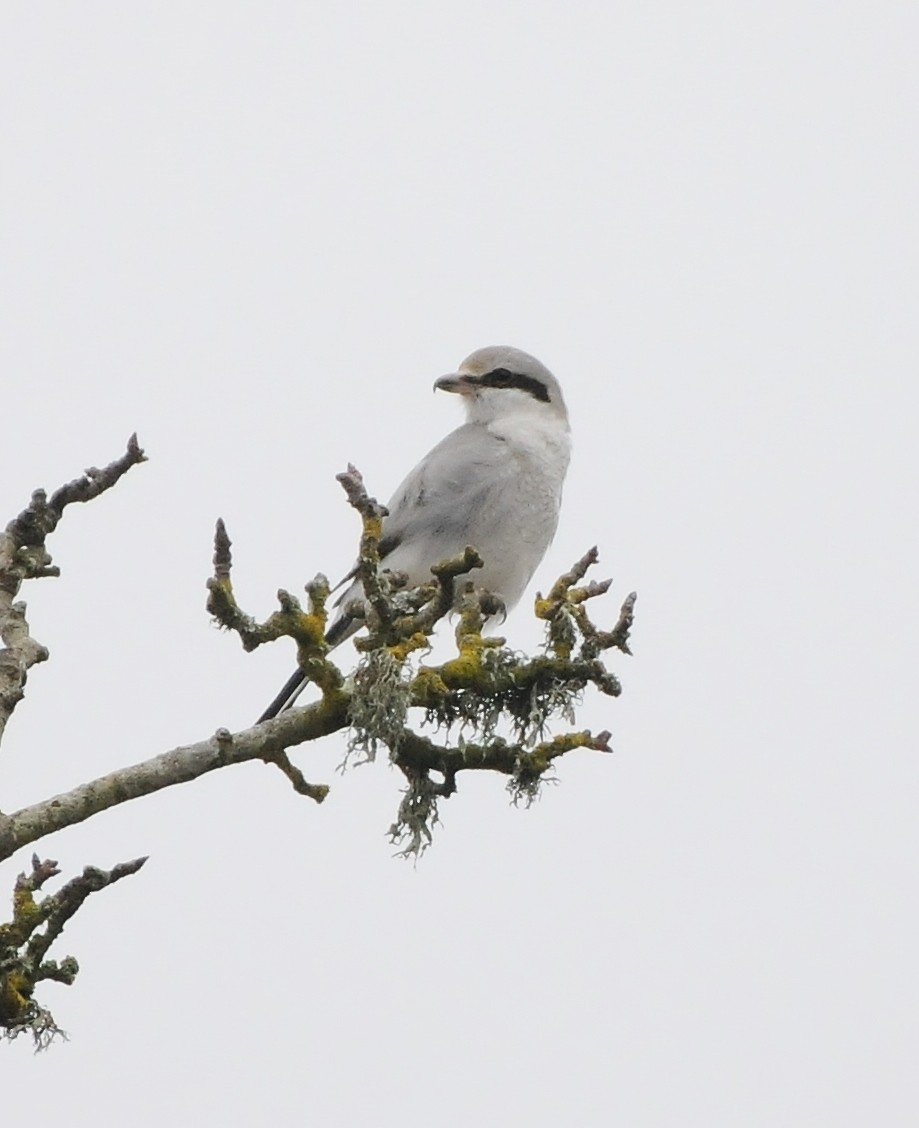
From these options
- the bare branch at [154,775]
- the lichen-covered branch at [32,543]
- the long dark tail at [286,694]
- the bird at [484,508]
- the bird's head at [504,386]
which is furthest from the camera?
the bird's head at [504,386]

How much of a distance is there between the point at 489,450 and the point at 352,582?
69 centimetres

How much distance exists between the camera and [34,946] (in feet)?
10.4

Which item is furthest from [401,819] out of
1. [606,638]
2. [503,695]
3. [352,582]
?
[352,582]

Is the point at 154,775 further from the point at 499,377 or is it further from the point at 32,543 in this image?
the point at 499,377

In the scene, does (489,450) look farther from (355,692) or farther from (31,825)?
(31,825)

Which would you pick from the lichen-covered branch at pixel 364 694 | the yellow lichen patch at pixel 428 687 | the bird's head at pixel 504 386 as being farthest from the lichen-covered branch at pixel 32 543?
the bird's head at pixel 504 386

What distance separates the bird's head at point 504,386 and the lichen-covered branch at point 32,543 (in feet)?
9.11

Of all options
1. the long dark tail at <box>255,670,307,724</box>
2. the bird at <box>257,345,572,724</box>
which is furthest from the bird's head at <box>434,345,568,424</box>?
the long dark tail at <box>255,670,307,724</box>

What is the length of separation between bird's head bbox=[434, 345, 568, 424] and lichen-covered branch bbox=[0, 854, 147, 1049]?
3.37 metres

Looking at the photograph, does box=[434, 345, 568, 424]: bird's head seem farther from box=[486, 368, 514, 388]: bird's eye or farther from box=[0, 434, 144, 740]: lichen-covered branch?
box=[0, 434, 144, 740]: lichen-covered branch

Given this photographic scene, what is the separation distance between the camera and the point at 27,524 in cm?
363

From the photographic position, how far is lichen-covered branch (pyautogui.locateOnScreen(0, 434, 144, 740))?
11.6ft

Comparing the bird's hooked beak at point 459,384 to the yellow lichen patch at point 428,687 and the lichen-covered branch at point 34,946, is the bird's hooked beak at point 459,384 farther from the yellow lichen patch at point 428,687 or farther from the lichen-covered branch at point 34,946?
the lichen-covered branch at point 34,946

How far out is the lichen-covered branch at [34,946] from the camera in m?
3.12
